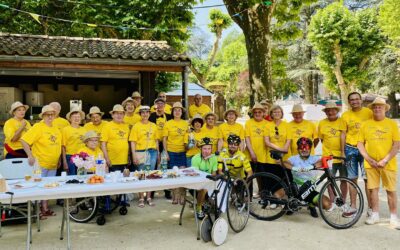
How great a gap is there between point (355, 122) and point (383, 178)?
89 cm

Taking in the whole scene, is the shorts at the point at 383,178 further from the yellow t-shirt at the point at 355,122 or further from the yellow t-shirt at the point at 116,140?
the yellow t-shirt at the point at 116,140

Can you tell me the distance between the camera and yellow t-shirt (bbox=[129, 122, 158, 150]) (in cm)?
554

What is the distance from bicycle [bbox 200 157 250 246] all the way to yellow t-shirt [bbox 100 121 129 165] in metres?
1.64

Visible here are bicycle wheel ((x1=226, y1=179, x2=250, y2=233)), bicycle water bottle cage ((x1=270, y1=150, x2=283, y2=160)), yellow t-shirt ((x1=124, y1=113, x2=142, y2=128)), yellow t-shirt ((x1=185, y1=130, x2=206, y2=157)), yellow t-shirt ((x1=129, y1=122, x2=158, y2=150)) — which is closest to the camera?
bicycle wheel ((x1=226, y1=179, x2=250, y2=233))

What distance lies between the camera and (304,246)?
13.8 ft

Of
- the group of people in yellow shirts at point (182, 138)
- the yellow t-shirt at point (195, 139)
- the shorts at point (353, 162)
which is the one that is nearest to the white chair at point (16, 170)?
the group of people in yellow shirts at point (182, 138)

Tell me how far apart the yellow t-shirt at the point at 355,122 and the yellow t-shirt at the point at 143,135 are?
118 inches

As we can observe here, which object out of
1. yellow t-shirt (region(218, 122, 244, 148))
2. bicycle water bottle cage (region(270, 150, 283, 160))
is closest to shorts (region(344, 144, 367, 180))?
bicycle water bottle cage (region(270, 150, 283, 160))

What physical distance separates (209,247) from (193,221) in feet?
3.40

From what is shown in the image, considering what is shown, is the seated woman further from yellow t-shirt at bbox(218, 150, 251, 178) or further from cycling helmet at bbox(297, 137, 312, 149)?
cycling helmet at bbox(297, 137, 312, 149)

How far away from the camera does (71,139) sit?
5359 millimetres

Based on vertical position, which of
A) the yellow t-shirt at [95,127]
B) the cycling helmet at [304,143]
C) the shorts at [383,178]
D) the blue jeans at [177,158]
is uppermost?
the yellow t-shirt at [95,127]

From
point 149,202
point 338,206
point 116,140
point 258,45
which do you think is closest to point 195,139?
point 116,140

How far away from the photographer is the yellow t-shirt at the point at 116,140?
5.41 meters
